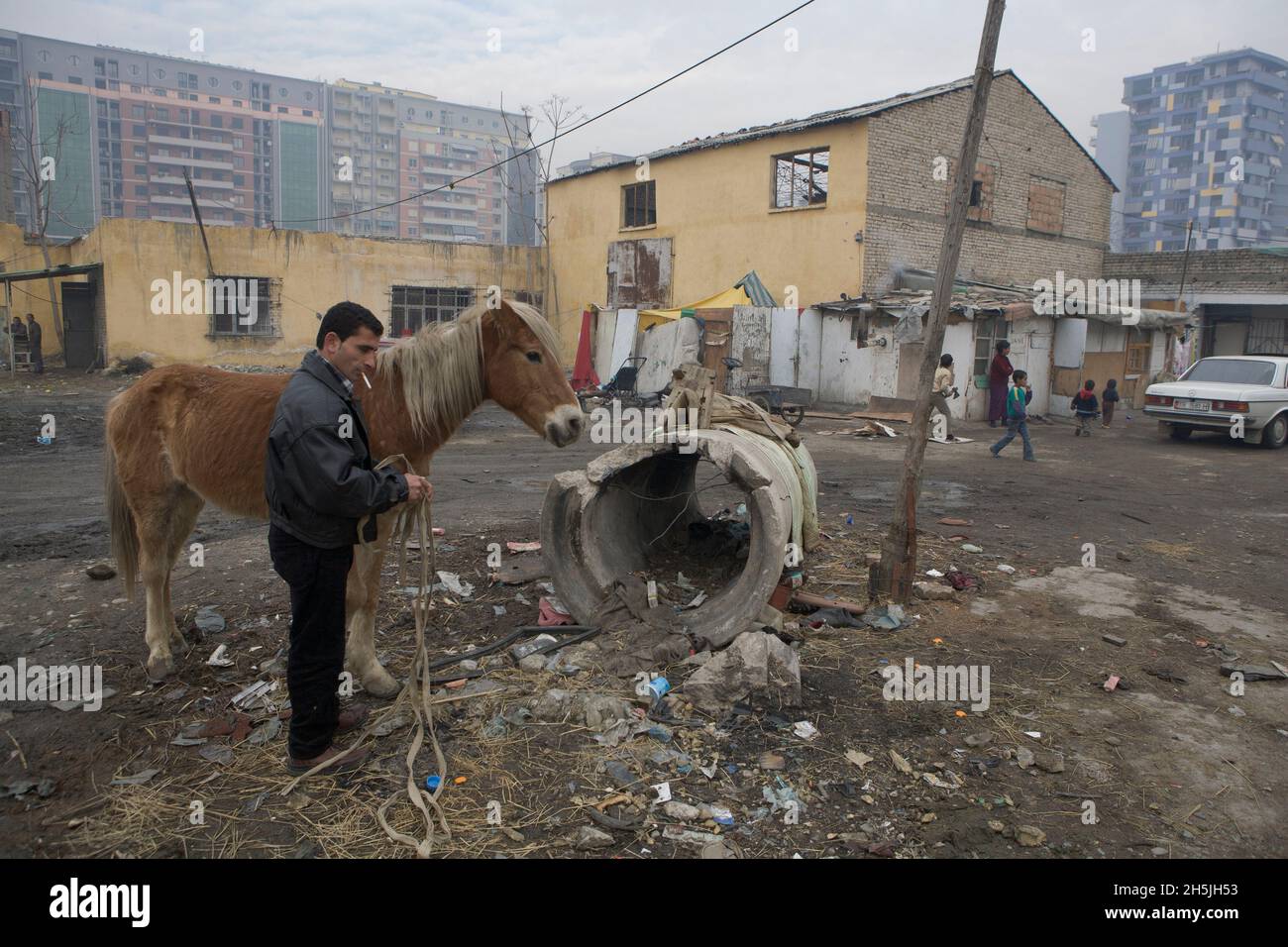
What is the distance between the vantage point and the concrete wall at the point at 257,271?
70.5 ft

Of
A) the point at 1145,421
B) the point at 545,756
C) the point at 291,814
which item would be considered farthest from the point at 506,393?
the point at 1145,421

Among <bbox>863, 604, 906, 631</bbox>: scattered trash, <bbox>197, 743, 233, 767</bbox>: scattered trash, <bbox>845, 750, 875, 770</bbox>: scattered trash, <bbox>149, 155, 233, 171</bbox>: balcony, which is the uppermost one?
<bbox>149, 155, 233, 171</bbox>: balcony

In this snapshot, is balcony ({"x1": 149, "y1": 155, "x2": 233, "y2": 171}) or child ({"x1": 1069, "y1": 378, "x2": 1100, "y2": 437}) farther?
balcony ({"x1": 149, "y1": 155, "x2": 233, "y2": 171})

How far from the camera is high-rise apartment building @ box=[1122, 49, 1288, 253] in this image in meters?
93.6

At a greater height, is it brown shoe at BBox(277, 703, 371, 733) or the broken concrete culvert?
the broken concrete culvert

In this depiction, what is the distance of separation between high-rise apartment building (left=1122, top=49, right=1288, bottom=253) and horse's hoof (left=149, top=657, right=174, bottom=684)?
10418 centimetres

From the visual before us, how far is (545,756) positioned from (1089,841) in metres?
2.27

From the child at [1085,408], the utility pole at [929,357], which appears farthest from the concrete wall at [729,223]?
the utility pole at [929,357]

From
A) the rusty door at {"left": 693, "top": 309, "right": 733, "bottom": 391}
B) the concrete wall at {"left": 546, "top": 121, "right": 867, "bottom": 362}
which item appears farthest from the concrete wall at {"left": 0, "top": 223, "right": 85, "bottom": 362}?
the rusty door at {"left": 693, "top": 309, "right": 733, "bottom": 391}

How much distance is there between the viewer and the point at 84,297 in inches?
904

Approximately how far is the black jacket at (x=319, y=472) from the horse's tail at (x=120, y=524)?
196 cm

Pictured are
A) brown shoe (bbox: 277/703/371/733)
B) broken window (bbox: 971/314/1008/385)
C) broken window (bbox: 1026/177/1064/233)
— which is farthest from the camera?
broken window (bbox: 1026/177/1064/233)

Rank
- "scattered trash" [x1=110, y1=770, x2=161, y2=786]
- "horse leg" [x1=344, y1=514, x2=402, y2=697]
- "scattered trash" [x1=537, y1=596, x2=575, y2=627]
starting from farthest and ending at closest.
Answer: "scattered trash" [x1=537, y1=596, x2=575, y2=627]
"horse leg" [x1=344, y1=514, x2=402, y2=697]
"scattered trash" [x1=110, y1=770, x2=161, y2=786]

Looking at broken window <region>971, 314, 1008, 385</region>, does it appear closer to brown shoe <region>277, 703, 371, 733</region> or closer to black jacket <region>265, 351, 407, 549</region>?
brown shoe <region>277, 703, 371, 733</region>
